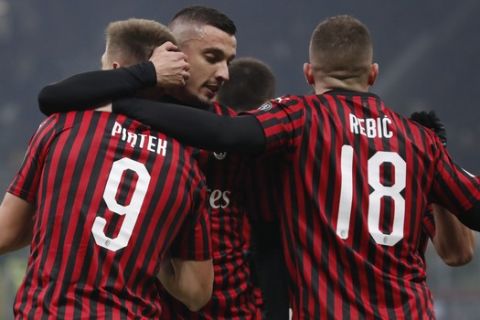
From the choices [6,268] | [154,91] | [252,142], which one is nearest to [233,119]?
[252,142]

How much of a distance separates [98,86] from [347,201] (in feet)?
2.34

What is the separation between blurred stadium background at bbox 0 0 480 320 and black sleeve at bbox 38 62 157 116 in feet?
39.9

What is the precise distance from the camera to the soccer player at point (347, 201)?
2.16 metres

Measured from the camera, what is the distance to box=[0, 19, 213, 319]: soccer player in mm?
1825

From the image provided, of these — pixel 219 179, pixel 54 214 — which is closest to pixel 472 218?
pixel 219 179

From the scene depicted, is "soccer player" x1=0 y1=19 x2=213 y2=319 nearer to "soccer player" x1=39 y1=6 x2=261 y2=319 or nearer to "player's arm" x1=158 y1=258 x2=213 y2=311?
"player's arm" x1=158 y1=258 x2=213 y2=311

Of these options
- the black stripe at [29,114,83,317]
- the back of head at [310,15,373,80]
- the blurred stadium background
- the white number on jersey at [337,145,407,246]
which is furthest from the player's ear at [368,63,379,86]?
the blurred stadium background

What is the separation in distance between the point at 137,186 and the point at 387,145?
0.71 meters

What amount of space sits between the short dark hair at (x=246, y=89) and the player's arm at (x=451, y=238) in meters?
0.68

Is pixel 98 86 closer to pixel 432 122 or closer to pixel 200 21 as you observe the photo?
pixel 200 21

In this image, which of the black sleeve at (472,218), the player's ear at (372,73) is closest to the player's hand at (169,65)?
the player's ear at (372,73)

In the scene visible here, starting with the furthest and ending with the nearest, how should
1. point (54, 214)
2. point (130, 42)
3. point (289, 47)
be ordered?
point (289, 47)
point (130, 42)
point (54, 214)

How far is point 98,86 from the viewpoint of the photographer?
76.4 inches

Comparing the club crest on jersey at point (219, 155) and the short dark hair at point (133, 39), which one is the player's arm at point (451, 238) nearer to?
the club crest on jersey at point (219, 155)
